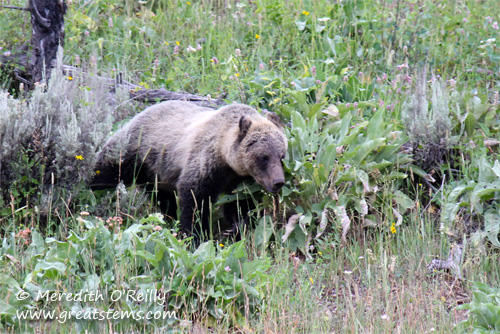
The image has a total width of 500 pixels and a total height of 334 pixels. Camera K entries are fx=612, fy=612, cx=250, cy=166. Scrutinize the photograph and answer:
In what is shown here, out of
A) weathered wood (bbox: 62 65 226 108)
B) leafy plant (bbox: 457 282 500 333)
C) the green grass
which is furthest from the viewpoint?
weathered wood (bbox: 62 65 226 108)

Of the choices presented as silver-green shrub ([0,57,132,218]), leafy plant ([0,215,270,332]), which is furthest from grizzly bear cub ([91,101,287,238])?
leafy plant ([0,215,270,332])

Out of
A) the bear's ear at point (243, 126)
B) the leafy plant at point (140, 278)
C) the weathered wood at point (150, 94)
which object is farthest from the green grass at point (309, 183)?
the bear's ear at point (243, 126)

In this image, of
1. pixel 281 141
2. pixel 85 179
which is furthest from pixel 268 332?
pixel 85 179

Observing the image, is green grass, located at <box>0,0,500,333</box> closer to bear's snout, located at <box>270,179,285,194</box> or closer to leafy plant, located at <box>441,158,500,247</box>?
leafy plant, located at <box>441,158,500,247</box>

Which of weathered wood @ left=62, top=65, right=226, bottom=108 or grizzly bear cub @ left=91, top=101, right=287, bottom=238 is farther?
weathered wood @ left=62, top=65, right=226, bottom=108

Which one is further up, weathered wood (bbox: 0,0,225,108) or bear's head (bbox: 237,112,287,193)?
weathered wood (bbox: 0,0,225,108)

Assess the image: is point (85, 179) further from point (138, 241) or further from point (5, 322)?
point (5, 322)

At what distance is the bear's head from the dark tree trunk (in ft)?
6.99

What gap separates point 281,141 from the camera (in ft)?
18.4

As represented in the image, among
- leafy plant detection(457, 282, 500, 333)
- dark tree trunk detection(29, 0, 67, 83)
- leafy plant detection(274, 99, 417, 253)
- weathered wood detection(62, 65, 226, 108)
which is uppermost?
dark tree trunk detection(29, 0, 67, 83)

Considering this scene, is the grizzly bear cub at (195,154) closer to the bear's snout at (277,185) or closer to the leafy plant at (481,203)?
the bear's snout at (277,185)

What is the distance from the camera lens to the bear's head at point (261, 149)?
539cm

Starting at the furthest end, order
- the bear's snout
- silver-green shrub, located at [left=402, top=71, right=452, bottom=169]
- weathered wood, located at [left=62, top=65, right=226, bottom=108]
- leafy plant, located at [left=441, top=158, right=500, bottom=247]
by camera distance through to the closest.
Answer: weathered wood, located at [left=62, top=65, right=226, bottom=108] → silver-green shrub, located at [left=402, top=71, right=452, bottom=169] → the bear's snout → leafy plant, located at [left=441, top=158, right=500, bottom=247]

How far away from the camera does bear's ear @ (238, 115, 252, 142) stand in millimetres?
5598
